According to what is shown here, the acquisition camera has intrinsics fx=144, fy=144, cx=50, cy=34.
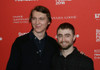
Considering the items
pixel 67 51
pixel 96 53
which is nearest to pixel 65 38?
pixel 67 51

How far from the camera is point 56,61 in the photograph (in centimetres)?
147

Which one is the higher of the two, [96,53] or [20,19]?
[20,19]

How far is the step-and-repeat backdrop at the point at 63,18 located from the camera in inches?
74.2

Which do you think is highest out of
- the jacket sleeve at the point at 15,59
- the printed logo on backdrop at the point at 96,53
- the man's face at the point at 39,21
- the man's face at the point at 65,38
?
the man's face at the point at 39,21

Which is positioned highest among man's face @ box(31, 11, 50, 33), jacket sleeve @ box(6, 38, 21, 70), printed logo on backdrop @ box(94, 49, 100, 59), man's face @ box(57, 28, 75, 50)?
man's face @ box(31, 11, 50, 33)

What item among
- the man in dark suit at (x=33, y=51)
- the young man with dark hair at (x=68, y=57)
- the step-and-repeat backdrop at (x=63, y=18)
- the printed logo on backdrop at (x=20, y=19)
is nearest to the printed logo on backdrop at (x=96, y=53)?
the step-and-repeat backdrop at (x=63, y=18)

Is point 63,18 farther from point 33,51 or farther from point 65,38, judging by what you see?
point 33,51

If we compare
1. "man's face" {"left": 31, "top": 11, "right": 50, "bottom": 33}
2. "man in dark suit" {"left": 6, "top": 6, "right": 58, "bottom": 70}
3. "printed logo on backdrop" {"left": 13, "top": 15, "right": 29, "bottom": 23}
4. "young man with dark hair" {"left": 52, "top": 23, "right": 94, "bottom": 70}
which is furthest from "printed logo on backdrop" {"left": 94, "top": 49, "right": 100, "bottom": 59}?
"printed logo on backdrop" {"left": 13, "top": 15, "right": 29, "bottom": 23}

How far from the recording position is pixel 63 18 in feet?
6.26

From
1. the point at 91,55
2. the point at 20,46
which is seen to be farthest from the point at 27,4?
the point at 91,55

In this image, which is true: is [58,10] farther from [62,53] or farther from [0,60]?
[0,60]

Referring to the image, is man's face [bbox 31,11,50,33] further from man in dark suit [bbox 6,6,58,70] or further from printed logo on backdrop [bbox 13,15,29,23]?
printed logo on backdrop [bbox 13,15,29,23]

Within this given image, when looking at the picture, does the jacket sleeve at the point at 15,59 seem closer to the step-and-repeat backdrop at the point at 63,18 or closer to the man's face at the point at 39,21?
the man's face at the point at 39,21

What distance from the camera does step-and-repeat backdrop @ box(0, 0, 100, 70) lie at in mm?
1884
